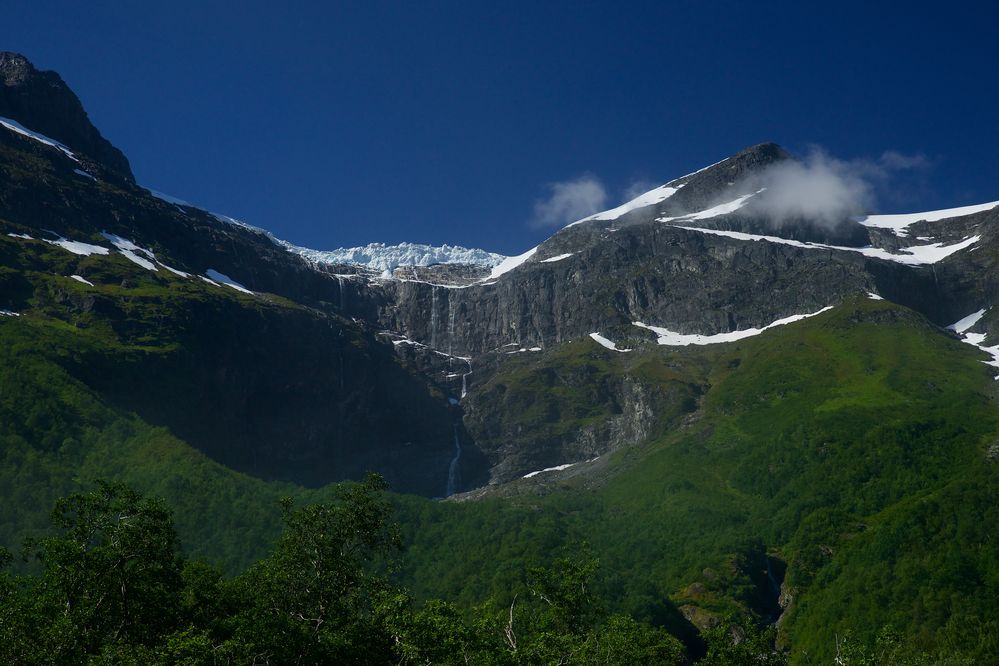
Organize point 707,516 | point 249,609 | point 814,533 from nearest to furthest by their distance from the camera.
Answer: point 249,609 → point 814,533 → point 707,516

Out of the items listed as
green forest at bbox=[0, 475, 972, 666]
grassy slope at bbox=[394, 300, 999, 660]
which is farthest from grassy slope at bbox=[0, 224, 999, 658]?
green forest at bbox=[0, 475, 972, 666]

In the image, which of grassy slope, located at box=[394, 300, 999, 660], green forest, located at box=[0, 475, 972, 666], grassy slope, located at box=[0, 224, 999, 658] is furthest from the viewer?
grassy slope, located at box=[0, 224, 999, 658]

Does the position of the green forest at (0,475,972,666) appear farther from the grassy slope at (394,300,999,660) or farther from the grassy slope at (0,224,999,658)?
the grassy slope at (0,224,999,658)

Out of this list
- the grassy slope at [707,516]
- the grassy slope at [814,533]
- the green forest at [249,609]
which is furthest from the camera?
the grassy slope at [707,516]

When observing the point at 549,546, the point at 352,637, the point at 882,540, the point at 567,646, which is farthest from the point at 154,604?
the point at 882,540

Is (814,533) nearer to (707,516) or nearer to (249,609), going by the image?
(707,516)

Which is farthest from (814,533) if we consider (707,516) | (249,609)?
(249,609)

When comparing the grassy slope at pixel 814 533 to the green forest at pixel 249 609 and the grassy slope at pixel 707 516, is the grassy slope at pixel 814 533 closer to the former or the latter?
the grassy slope at pixel 707 516

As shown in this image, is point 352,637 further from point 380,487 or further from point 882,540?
point 882,540

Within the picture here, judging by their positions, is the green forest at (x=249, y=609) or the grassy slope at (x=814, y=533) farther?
the grassy slope at (x=814, y=533)

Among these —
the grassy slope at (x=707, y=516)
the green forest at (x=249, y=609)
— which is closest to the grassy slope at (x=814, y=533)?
the grassy slope at (x=707, y=516)

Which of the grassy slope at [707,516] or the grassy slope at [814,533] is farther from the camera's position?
the grassy slope at [707,516]

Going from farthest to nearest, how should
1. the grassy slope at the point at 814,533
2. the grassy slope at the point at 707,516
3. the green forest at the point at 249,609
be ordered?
the grassy slope at the point at 707,516, the grassy slope at the point at 814,533, the green forest at the point at 249,609

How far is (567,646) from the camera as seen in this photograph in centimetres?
4619
